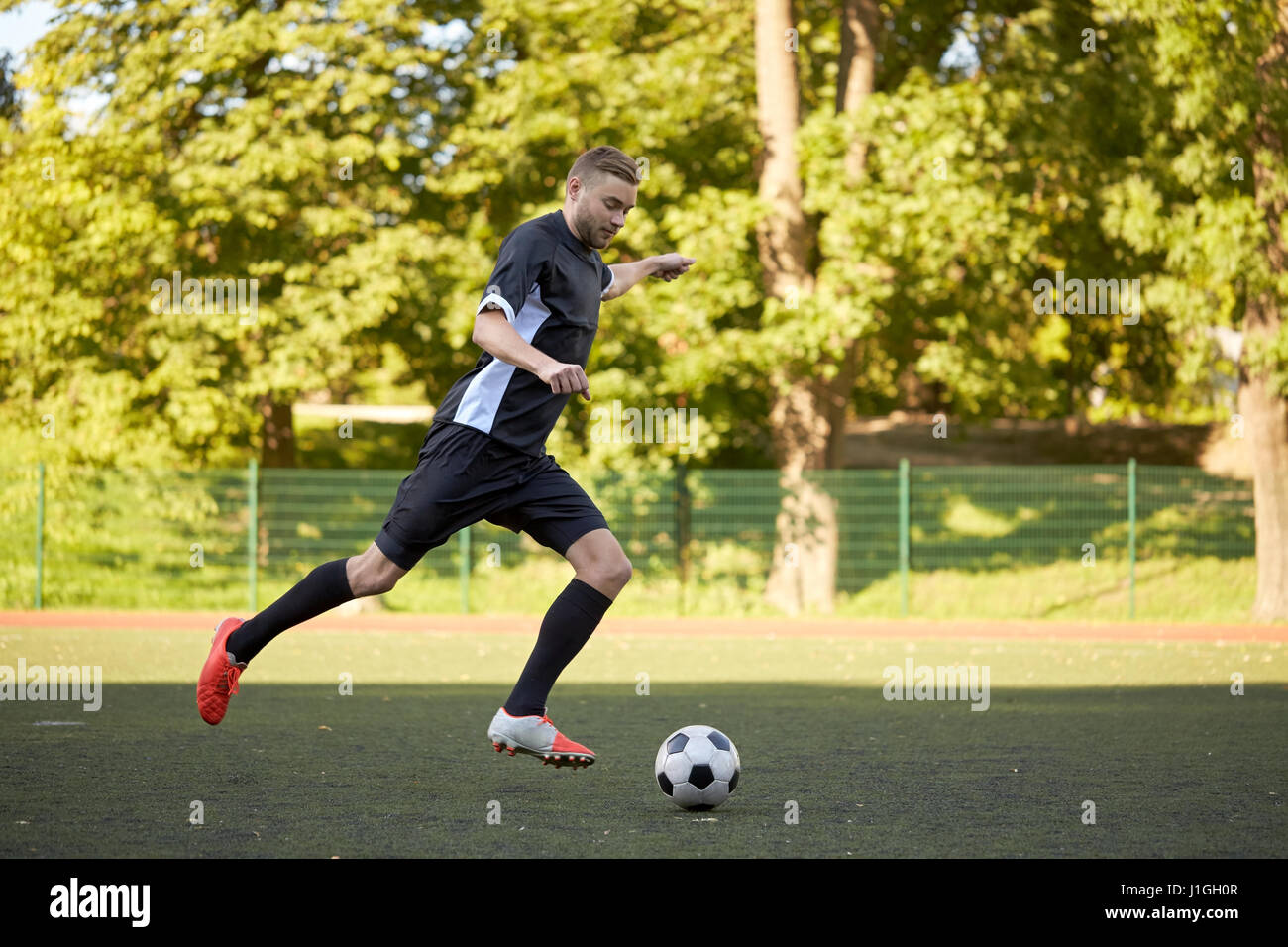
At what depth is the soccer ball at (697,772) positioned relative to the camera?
512 centimetres

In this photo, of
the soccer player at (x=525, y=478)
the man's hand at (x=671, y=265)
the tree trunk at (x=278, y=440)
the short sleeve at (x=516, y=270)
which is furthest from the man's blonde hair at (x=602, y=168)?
the tree trunk at (x=278, y=440)

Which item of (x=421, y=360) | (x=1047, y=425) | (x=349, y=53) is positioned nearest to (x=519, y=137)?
(x=349, y=53)

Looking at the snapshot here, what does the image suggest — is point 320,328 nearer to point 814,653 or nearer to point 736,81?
point 736,81

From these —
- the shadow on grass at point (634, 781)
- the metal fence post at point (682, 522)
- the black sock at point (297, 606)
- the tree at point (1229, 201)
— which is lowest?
the shadow on grass at point (634, 781)

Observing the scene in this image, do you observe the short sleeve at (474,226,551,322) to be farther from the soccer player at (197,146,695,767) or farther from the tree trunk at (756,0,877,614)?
the tree trunk at (756,0,877,614)

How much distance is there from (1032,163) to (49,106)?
40.6 feet

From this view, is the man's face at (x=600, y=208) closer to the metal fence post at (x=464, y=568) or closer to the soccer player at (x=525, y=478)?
the soccer player at (x=525, y=478)

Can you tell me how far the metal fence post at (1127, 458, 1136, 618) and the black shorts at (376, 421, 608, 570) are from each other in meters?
13.5

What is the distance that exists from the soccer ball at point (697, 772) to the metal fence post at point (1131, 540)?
530 inches

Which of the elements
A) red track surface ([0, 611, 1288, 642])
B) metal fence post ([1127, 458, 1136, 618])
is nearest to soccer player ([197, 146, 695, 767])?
red track surface ([0, 611, 1288, 642])

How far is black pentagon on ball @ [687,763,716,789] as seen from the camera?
512 centimetres

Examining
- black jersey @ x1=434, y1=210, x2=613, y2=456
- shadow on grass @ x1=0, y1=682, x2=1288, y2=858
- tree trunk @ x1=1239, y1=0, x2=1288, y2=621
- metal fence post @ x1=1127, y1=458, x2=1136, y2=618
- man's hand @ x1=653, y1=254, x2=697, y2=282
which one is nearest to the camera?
shadow on grass @ x1=0, y1=682, x2=1288, y2=858

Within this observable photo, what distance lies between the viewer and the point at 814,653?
13266 millimetres

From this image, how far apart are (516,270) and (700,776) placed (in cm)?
190
